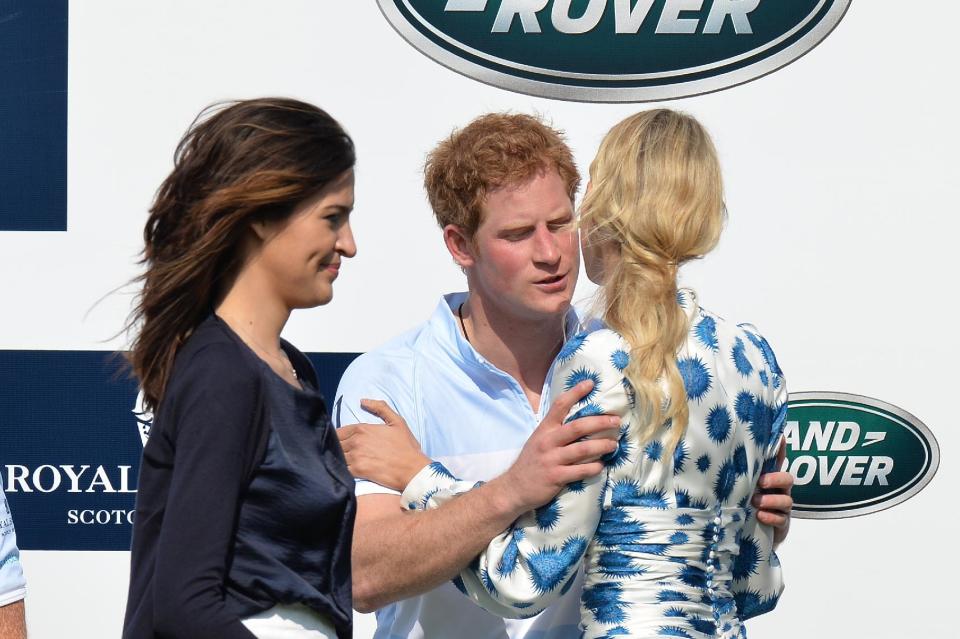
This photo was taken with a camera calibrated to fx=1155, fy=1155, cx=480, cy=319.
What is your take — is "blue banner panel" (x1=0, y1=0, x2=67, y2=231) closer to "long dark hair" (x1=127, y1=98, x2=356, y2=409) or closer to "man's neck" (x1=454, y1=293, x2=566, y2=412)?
"man's neck" (x1=454, y1=293, x2=566, y2=412)

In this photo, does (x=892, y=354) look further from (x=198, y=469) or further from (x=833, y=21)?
(x=198, y=469)

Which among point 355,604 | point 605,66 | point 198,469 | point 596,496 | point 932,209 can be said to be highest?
point 605,66

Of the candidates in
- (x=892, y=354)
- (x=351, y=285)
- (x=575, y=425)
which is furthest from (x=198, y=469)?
(x=892, y=354)

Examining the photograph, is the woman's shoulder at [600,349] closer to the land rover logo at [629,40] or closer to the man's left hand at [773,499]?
the man's left hand at [773,499]

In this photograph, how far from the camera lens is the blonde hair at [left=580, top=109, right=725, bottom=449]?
1.47m

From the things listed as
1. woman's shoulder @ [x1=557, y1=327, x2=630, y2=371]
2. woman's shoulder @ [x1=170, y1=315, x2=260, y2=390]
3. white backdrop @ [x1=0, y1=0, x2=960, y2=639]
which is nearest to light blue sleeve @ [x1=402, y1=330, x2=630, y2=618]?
woman's shoulder @ [x1=557, y1=327, x2=630, y2=371]

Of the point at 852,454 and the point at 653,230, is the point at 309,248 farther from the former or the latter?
the point at 852,454

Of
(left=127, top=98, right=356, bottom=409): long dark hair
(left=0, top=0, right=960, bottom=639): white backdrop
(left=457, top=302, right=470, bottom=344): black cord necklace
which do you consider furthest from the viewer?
(left=0, top=0, right=960, bottom=639): white backdrop

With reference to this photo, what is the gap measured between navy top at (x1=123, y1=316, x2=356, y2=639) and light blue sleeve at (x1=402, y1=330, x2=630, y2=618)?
0.34 metres

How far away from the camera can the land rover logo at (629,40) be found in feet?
7.79

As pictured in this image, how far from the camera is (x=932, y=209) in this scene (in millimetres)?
2363

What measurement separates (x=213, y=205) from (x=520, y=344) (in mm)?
918

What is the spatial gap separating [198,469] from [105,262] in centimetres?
154

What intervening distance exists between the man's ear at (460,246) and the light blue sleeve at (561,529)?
1.80 ft
